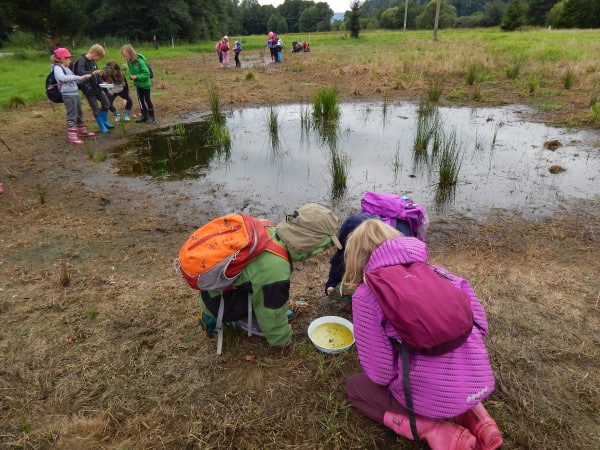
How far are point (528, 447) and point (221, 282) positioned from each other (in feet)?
5.86

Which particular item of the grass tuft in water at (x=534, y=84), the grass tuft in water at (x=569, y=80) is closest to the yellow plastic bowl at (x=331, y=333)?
the grass tuft in water at (x=534, y=84)

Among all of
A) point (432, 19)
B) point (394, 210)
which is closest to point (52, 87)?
point (394, 210)

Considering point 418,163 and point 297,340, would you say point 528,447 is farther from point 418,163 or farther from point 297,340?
point 418,163

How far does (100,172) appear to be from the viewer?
5.77 meters

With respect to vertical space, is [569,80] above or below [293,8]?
below

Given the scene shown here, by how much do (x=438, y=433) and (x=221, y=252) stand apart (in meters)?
1.38

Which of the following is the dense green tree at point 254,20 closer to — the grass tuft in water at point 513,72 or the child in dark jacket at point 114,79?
the grass tuft in water at point 513,72

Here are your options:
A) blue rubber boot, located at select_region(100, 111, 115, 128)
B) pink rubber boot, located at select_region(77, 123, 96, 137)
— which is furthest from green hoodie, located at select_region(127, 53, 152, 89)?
pink rubber boot, located at select_region(77, 123, 96, 137)

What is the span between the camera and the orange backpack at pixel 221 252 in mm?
2090

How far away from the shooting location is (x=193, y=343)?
2609 mm

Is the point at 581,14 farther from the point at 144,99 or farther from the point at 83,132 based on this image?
the point at 83,132

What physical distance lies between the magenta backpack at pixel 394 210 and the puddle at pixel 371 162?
6.06 feet

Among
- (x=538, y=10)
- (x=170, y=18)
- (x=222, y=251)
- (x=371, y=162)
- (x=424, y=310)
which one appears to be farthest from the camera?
(x=538, y=10)

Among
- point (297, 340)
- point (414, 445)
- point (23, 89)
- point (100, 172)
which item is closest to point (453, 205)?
point (297, 340)
